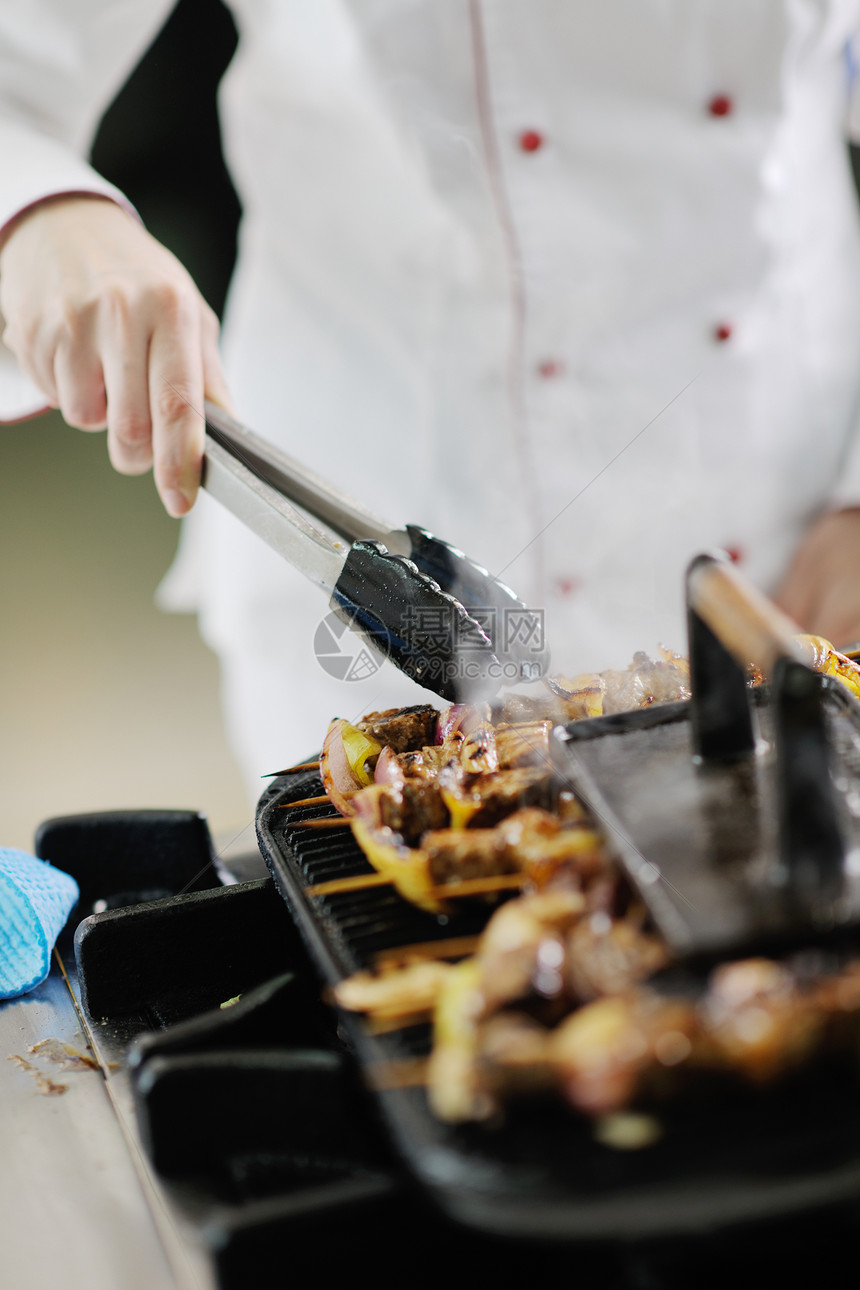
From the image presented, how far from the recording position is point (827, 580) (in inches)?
94.3

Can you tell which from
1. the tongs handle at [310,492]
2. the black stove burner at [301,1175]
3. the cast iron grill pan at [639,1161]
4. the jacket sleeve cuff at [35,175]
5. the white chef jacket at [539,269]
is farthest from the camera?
the white chef jacket at [539,269]

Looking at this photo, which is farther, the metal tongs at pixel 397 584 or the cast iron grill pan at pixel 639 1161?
the metal tongs at pixel 397 584

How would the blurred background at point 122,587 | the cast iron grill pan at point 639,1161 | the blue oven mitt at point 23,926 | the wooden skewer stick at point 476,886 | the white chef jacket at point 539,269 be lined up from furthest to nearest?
the blurred background at point 122,587 → the white chef jacket at point 539,269 → the blue oven mitt at point 23,926 → the wooden skewer stick at point 476,886 → the cast iron grill pan at point 639,1161

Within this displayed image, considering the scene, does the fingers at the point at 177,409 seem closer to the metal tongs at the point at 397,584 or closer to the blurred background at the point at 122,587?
the metal tongs at the point at 397,584

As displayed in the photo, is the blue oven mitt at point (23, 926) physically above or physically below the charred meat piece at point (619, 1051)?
below

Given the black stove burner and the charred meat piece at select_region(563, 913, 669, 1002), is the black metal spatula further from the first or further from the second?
the black stove burner

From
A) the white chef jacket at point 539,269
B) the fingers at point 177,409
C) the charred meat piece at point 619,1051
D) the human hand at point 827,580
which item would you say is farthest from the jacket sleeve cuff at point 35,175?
the charred meat piece at point 619,1051

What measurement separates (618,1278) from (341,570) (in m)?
0.86

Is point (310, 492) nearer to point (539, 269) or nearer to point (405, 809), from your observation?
point (405, 809)

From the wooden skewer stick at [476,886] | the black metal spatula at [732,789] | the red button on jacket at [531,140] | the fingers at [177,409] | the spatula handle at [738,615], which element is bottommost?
the wooden skewer stick at [476,886]

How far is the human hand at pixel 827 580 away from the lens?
2301 mm

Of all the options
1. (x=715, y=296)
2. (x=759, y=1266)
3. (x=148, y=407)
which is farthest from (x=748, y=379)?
(x=759, y=1266)

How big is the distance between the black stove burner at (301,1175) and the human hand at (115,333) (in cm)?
88

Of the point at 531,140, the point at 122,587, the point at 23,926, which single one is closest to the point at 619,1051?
the point at 23,926
